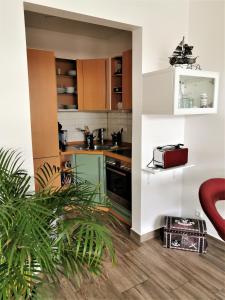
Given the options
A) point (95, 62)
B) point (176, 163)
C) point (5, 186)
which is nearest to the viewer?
point (5, 186)

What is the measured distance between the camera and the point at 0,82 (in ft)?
5.38

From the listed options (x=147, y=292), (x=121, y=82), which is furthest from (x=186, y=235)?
(x=121, y=82)

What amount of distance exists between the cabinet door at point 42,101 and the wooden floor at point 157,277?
146 cm

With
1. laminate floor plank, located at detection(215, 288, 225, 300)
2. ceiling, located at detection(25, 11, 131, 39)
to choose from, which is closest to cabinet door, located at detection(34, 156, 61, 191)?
ceiling, located at detection(25, 11, 131, 39)

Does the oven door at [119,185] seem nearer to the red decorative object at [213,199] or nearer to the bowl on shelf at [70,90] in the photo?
the red decorative object at [213,199]

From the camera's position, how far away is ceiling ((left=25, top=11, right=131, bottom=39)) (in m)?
2.95

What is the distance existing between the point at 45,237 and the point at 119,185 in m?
2.06

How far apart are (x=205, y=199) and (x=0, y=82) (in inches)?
65.5

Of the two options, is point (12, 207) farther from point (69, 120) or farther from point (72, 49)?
point (72, 49)

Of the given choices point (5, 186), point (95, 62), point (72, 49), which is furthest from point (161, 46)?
point (5, 186)

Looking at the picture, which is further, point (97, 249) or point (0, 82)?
point (0, 82)

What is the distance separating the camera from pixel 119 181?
298 cm

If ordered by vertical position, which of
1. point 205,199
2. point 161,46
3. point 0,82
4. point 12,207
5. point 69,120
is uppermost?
point 161,46

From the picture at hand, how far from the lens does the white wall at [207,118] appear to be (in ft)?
7.55
